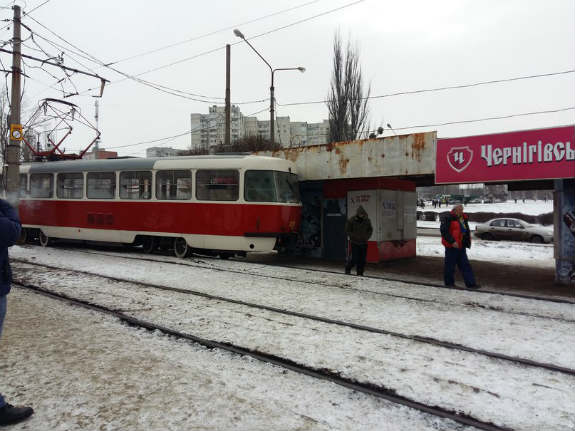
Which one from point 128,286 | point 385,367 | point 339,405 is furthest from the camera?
point 128,286

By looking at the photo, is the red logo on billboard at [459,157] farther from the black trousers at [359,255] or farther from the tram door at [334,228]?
the tram door at [334,228]

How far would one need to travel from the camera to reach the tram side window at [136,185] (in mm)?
12188

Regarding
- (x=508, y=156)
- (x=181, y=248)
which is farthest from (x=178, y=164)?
(x=508, y=156)

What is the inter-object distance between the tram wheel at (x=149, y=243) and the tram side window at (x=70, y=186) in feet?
9.22

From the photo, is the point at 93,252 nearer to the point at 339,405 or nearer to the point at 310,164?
the point at 310,164

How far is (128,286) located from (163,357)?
3874 mm

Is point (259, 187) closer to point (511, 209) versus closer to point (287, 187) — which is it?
point (287, 187)

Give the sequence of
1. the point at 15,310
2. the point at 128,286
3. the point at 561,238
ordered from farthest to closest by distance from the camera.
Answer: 1. the point at 561,238
2. the point at 128,286
3. the point at 15,310

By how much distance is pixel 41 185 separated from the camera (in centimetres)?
1445

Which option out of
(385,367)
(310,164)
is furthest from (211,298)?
(310,164)

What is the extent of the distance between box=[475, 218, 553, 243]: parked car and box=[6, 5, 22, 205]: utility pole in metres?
22.0

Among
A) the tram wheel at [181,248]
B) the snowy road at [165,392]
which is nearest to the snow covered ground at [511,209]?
the tram wheel at [181,248]

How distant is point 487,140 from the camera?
8789mm

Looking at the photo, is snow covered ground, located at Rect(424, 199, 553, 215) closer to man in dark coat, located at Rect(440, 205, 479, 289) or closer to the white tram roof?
man in dark coat, located at Rect(440, 205, 479, 289)
